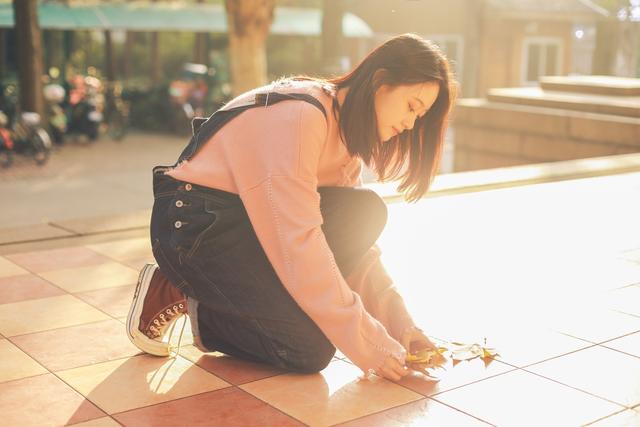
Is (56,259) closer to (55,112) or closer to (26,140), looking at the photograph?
(26,140)

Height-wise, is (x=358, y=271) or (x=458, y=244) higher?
(x=358, y=271)

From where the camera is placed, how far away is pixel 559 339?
3.75 meters

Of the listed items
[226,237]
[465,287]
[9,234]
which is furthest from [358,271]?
[9,234]

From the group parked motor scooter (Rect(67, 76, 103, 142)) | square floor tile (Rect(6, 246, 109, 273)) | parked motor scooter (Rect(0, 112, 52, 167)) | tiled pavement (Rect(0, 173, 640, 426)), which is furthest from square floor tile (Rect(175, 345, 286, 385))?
parked motor scooter (Rect(67, 76, 103, 142))

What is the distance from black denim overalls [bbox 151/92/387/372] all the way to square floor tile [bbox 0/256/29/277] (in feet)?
5.60

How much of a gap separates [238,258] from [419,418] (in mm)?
782

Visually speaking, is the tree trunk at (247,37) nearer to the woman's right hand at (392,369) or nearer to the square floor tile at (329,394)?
the square floor tile at (329,394)

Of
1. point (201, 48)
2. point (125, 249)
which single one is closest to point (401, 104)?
point (125, 249)

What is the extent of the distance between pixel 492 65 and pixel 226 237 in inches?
1104

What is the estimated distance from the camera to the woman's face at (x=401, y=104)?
3.03 meters

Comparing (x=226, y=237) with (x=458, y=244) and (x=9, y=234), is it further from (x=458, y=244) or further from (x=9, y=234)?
(x=9, y=234)

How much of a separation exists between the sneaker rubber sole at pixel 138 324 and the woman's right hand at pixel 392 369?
83 cm

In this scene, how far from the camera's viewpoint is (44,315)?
411 cm

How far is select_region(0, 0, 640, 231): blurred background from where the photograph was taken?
38.4ft
